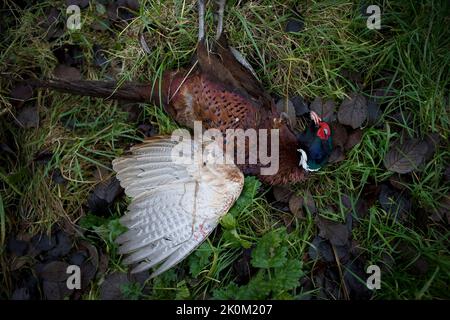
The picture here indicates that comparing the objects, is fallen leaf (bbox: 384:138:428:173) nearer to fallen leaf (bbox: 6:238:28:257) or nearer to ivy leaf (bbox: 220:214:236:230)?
ivy leaf (bbox: 220:214:236:230)

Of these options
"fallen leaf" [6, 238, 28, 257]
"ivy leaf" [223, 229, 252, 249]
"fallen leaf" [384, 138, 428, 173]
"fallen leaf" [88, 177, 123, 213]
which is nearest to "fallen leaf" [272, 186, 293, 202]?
"ivy leaf" [223, 229, 252, 249]

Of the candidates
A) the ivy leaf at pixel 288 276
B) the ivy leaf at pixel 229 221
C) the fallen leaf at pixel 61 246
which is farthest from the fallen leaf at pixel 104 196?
the ivy leaf at pixel 288 276

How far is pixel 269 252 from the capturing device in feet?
7.73

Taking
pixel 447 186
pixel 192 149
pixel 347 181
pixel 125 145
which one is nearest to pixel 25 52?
pixel 125 145

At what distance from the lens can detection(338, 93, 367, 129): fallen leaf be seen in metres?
2.59

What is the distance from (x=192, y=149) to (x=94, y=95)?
2.25 ft

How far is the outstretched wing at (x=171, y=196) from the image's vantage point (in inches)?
94.1

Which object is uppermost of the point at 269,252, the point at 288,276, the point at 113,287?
the point at 269,252

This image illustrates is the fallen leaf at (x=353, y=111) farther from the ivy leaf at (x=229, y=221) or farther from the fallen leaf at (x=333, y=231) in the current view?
the ivy leaf at (x=229, y=221)

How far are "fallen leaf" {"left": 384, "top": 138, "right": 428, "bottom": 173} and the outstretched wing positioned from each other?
3.13 ft

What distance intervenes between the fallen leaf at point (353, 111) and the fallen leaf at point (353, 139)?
5 centimetres

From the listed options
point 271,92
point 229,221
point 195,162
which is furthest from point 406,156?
point 195,162

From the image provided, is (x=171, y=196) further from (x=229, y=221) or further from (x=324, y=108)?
(x=324, y=108)

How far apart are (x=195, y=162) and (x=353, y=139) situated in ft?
3.36
